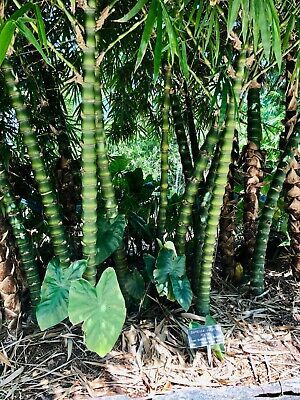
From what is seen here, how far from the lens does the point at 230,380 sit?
52.4 inches

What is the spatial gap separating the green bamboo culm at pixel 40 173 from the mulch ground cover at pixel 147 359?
0.94 feet

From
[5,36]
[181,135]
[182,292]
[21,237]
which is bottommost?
[182,292]

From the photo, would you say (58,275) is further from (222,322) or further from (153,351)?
(222,322)

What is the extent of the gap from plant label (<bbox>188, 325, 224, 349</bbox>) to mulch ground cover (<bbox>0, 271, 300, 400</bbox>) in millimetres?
60

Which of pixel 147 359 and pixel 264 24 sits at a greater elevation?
pixel 264 24

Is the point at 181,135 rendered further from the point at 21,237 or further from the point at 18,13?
the point at 18,13

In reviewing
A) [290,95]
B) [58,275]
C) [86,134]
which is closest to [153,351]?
[58,275]

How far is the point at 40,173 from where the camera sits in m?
1.31

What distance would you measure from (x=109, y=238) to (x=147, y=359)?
0.39 meters

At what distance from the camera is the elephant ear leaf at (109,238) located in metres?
1.36

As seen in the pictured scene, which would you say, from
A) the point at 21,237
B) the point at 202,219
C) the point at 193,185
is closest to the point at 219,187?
the point at 193,185

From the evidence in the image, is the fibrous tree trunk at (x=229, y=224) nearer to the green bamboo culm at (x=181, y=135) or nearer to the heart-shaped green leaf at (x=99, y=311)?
the green bamboo culm at (x=181, y=135)

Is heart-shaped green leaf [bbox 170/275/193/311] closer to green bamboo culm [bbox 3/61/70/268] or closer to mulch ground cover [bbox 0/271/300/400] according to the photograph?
mulch ground cover [bbox 0/271/300/400]

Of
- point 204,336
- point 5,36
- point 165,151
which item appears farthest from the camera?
point 165,151
